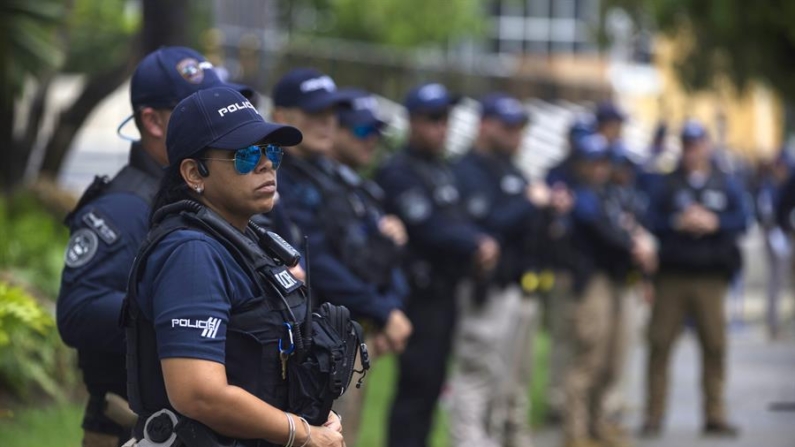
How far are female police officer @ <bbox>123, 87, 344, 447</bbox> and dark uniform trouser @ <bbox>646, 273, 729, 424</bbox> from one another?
22.1ft

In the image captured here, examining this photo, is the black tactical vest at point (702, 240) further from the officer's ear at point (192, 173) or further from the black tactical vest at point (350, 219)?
the officer's ear at point (192, 173)

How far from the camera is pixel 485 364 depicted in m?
8.59

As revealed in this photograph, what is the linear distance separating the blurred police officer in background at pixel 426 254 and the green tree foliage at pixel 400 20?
121 feet

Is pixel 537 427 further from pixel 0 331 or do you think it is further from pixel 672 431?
pixel 0 331

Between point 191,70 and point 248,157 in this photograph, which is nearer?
point 248,157

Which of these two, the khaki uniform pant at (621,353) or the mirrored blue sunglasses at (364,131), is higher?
the mirrored blue sunglasses at (364,131)

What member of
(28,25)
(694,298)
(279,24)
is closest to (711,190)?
(694,298)

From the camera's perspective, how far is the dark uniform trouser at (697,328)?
33.8 ft

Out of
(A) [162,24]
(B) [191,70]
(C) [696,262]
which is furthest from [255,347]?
(C) [696,262]

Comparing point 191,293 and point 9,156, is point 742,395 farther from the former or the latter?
point 191,293

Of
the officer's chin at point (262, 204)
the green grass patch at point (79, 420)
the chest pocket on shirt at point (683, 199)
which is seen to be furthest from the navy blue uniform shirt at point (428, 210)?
the officer's chin at point (262, 204)

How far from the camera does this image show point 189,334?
3.61m

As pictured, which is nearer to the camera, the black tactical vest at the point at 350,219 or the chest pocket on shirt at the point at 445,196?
the black tactical vest at the point at 350,219

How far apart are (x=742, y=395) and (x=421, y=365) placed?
17.9 ft
